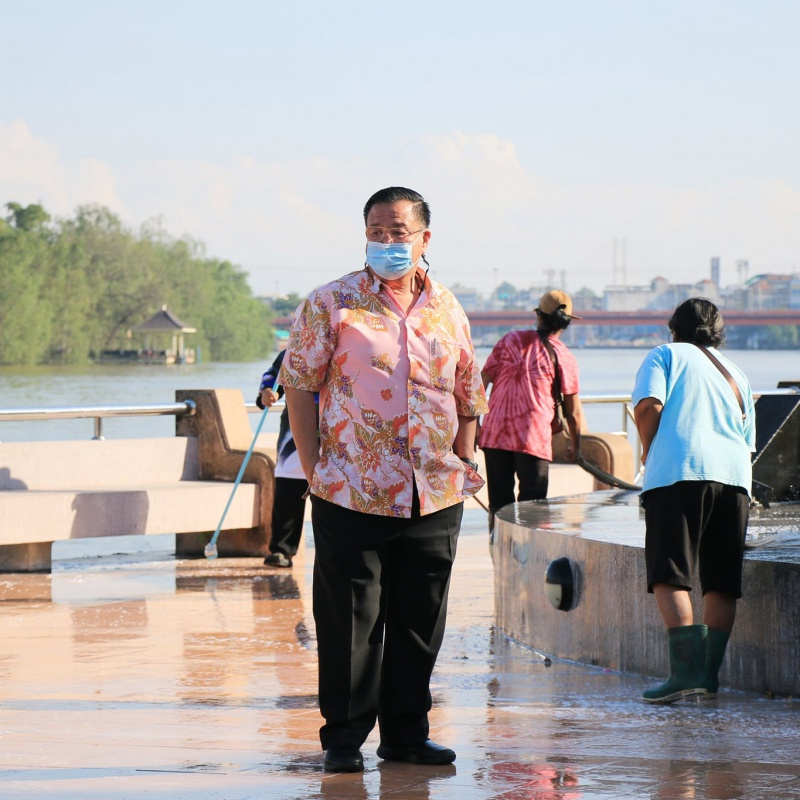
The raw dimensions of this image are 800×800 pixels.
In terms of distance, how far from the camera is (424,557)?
4840 millimetres

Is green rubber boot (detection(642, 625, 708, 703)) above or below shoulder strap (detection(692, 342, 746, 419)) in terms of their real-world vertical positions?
below

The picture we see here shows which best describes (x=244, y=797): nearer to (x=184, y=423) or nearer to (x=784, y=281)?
(x=184, y=423)

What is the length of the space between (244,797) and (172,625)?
3.81 m

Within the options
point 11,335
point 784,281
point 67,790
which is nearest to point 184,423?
point 67,790

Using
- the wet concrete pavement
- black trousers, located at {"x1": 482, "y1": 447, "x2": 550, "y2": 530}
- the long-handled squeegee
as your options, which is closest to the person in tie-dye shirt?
black trousers, located at {"x1": 482, "y1": 447, "x2": 550, "y2": 530}

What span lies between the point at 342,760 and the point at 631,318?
151ft

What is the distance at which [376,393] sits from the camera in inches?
188

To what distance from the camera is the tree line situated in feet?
313

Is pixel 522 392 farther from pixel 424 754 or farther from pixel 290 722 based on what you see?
pixel 424 754

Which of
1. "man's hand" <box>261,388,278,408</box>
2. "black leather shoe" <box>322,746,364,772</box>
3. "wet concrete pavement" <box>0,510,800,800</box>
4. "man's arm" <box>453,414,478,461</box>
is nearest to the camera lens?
"wet concrete pavement" <box>0,510,800,800</box>

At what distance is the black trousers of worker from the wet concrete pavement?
0.53 feet

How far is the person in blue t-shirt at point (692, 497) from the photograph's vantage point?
18.9 ft

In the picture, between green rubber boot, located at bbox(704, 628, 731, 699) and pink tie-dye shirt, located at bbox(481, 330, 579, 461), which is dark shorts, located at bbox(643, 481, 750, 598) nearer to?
green rubber boot, located at bbox(704, 628, 731, 699)

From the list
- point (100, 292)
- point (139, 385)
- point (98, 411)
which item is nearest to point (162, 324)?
point (100, 292)
